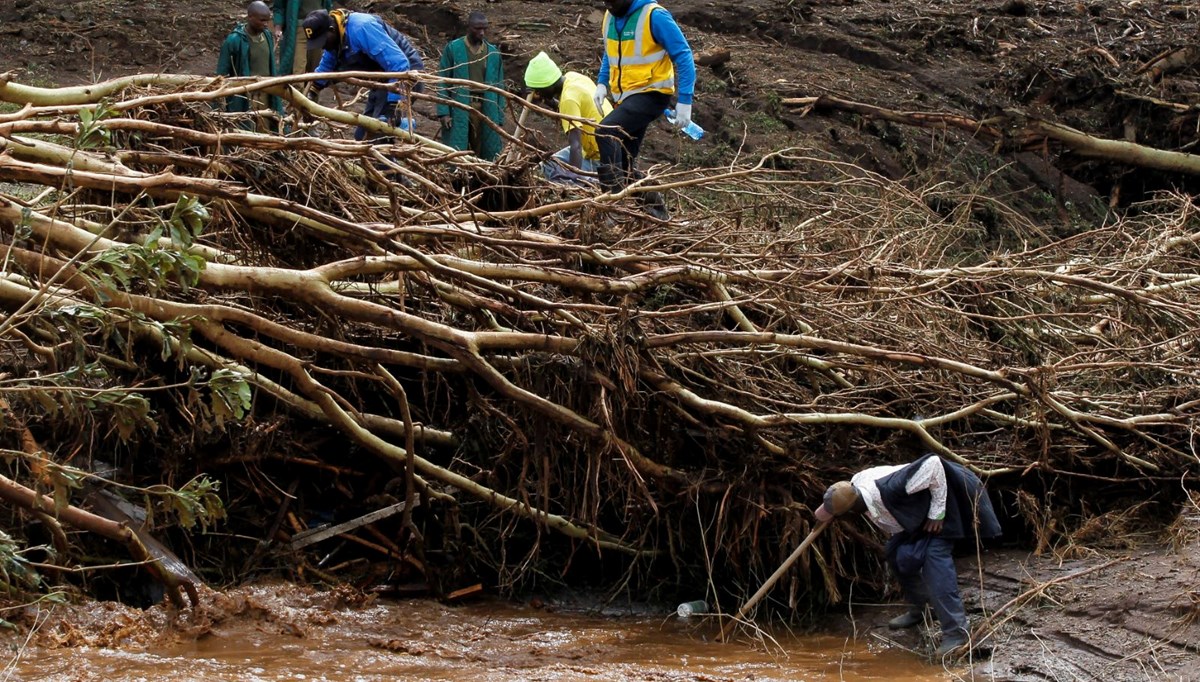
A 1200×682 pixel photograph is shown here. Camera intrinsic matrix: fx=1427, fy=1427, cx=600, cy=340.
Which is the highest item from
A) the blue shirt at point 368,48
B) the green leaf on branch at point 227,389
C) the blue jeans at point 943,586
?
the blue shirt at point 368,48

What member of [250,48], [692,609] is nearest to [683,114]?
[692,609]

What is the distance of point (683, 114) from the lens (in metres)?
8.95

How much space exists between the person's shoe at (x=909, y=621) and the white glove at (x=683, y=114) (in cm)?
350

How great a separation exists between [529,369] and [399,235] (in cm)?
91

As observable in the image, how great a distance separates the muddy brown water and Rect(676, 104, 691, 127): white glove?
127 inches

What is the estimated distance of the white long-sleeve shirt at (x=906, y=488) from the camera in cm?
648

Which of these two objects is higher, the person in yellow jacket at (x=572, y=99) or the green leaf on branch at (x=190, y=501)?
the person in yellow jacket at (x=572, y=99)

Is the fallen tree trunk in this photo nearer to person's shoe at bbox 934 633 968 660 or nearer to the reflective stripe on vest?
person's shoe at bbox 934 633 968 660

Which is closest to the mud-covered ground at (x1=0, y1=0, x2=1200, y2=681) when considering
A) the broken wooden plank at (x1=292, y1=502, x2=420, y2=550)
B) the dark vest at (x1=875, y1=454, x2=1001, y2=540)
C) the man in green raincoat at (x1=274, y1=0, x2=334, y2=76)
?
the man in green raincoat at (x1=274, y1=0, x2=334, y2=76)

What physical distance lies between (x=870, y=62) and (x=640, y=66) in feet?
23.7

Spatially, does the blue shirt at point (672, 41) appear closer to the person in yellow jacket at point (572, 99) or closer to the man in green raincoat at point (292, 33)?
the person in yellow jacket at point (572, 99)

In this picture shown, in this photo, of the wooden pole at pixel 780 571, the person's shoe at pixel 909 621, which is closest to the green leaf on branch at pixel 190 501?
the wooden pole at pixel 780 571

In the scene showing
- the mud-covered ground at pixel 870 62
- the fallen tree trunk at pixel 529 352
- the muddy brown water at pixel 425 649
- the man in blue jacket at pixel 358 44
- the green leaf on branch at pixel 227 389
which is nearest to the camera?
the green leaf on branch at pixel 227 389

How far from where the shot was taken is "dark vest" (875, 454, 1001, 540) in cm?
654
